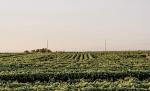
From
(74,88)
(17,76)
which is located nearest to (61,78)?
(17,76)

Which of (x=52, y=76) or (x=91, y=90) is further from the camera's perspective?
(x=52, y=76)

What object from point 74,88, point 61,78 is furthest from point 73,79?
point 74,88

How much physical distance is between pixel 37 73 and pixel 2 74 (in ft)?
9.31

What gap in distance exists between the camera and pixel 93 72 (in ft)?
116

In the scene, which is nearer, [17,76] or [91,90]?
[91,90]

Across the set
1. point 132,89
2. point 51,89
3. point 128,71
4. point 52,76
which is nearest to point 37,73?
point 52,76

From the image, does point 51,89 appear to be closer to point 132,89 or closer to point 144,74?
point 132,89

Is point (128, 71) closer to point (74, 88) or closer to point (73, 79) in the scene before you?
point (73, 79)

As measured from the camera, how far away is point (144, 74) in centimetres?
3575

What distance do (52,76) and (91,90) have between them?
35.2 feet

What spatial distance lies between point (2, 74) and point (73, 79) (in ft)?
19.5

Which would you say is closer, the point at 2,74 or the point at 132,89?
the point at 132,89

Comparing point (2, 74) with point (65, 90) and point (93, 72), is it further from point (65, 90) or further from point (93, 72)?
point (65, 90)

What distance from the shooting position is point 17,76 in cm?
3506
